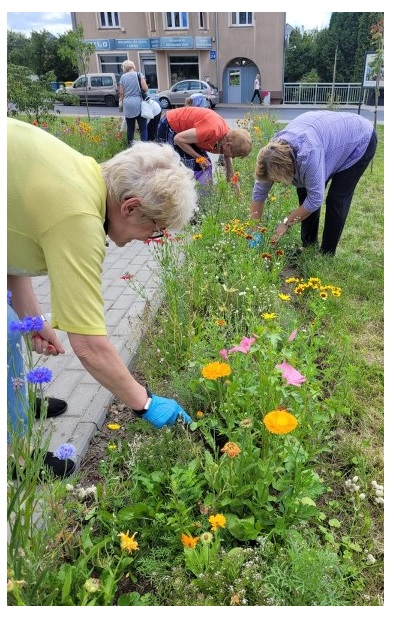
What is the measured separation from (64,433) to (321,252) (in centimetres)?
280

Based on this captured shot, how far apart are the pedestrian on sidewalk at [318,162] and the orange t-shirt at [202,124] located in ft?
3.07

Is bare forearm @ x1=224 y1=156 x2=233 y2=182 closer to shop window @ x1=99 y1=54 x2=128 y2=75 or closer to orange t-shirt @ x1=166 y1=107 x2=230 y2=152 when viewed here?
orange t-shirt @ x1=166 y1=107 x2=230 y2=152

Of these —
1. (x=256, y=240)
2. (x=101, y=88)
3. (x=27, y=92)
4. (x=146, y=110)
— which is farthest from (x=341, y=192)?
(x=101, y=88)

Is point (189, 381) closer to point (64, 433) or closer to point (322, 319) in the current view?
point (64, 433)

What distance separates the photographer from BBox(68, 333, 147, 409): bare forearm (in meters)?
1.39

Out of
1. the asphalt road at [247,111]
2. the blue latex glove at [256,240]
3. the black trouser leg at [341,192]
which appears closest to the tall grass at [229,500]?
the blue latex glove at [256,240]

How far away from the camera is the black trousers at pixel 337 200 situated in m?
3.67

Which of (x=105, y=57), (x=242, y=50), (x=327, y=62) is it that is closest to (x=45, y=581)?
(x=242, y=50)

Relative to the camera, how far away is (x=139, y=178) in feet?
4.92

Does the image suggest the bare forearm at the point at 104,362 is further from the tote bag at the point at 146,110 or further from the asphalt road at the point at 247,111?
the asphalt road at the point at 247,111

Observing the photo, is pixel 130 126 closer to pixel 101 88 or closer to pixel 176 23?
pixel 101 88

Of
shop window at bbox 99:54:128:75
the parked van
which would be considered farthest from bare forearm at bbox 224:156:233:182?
shop window at bbox 99:54:128:75

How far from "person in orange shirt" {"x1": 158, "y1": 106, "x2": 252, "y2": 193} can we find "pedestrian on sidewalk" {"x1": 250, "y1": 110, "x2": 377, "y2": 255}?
2.43ft

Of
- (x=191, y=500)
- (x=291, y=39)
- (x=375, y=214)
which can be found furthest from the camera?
(x=291, y=39)
